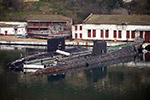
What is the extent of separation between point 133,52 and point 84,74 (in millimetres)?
14140

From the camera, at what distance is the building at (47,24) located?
259ft

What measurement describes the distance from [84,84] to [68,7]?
46903mm

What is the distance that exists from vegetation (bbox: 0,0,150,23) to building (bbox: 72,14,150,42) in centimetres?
1197

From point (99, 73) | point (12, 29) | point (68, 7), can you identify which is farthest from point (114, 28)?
point (68, 7)

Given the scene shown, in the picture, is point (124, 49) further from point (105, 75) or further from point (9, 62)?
point (9, 62)

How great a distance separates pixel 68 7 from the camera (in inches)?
3681

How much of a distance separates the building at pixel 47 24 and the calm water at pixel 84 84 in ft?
73.8

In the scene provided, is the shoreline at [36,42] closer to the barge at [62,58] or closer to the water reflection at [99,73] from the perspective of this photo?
the barge at [62,58]

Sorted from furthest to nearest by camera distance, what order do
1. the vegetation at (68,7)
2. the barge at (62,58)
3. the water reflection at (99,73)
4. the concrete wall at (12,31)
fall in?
the vegetation at (68,7), the concrete wall at (12,31), the barge at (62,58), the water reflection at (99,73)

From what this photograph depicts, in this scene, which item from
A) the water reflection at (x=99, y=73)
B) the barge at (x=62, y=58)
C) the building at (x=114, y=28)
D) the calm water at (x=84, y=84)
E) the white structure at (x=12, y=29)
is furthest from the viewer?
the white structure at (x=12, y=29)

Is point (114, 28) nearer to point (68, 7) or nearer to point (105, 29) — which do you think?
point (105, 29)

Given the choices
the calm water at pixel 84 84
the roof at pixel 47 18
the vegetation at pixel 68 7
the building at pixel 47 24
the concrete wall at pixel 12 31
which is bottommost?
the calm water at pixel 84 84

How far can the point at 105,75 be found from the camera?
5278cm

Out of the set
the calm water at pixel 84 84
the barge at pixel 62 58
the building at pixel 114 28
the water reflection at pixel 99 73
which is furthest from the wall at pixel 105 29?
the water reflection at pixel 99 73
